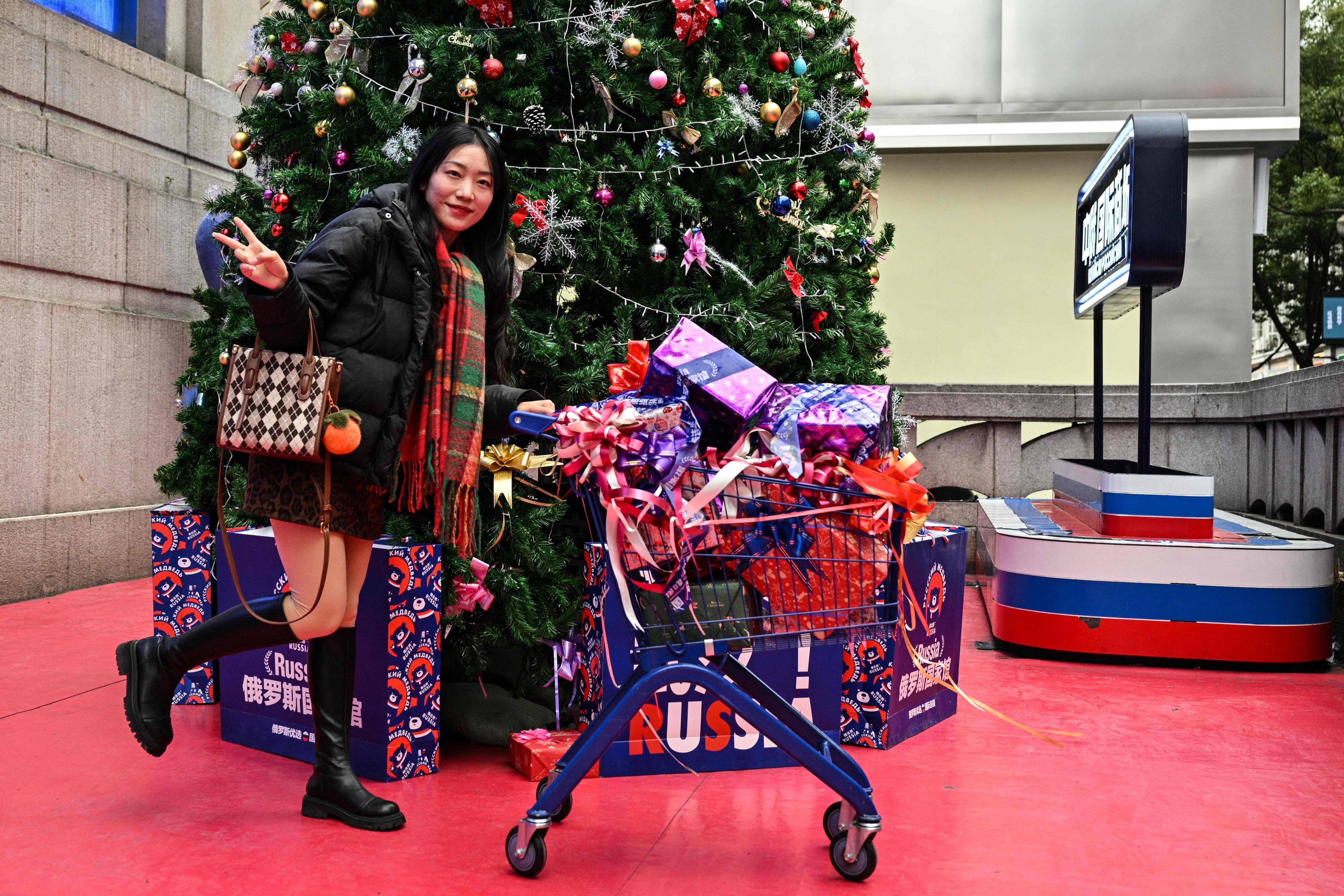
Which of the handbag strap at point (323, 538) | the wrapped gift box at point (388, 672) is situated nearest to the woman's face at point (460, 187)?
the handbag strap at point (323, 538)

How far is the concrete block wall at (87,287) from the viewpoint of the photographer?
647cm

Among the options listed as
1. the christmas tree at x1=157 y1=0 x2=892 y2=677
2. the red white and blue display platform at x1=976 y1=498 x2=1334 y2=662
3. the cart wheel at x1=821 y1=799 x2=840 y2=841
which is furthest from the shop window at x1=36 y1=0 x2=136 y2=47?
the cart wheel at x1=821 y1=799 x2=840 y2=841

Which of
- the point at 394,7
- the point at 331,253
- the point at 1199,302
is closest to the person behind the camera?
the point at 331,253

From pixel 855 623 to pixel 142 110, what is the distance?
7.24 metres

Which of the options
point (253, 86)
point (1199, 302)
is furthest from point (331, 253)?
point (1199, 302)

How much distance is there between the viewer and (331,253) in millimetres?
2805

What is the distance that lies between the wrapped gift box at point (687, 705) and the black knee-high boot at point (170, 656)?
101 centimetres

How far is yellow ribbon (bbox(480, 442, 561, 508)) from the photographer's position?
3615mm

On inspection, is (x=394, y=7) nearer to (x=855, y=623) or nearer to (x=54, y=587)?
(x=855, y=623)

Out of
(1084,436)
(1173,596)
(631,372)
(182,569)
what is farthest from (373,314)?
(1084,436)

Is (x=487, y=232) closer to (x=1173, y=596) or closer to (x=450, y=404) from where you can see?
(x=450, y=404)

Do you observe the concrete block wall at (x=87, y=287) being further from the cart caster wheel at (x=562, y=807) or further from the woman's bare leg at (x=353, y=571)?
the cart caster wheel at (x=562, y=807)

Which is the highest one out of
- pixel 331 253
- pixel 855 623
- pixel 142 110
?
pixel 142 110

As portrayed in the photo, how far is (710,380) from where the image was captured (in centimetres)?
262
